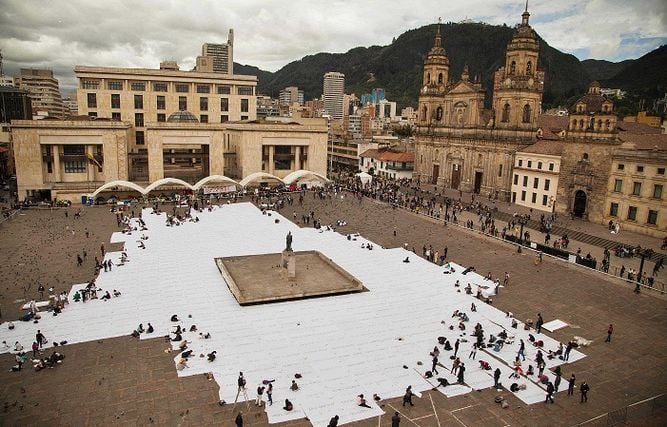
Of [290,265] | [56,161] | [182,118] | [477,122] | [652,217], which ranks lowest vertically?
[290,265]

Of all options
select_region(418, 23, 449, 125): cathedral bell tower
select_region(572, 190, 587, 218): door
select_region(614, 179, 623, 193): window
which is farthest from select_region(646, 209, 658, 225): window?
select_region(418, 23, 449, 125): cathedral bell tower

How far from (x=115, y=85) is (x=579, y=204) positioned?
67868 mm

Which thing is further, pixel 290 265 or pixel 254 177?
pixel 254 177

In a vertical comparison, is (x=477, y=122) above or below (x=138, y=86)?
below

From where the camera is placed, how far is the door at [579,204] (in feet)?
168

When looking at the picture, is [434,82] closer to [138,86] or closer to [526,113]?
[526,113]

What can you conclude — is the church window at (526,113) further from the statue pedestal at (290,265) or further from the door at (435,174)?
the statue pedestal at (290,265)

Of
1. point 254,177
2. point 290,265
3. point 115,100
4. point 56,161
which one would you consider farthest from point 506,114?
point 115,100

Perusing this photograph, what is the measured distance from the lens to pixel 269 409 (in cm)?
1798

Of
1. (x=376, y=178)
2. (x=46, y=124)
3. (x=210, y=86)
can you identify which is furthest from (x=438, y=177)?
(x=46, y=124)

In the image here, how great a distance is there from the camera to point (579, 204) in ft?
170

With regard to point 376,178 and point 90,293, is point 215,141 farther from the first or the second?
point 90,293

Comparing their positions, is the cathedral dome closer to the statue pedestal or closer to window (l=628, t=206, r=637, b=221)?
the statue pedestal

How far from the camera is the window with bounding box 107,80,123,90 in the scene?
73975mm
